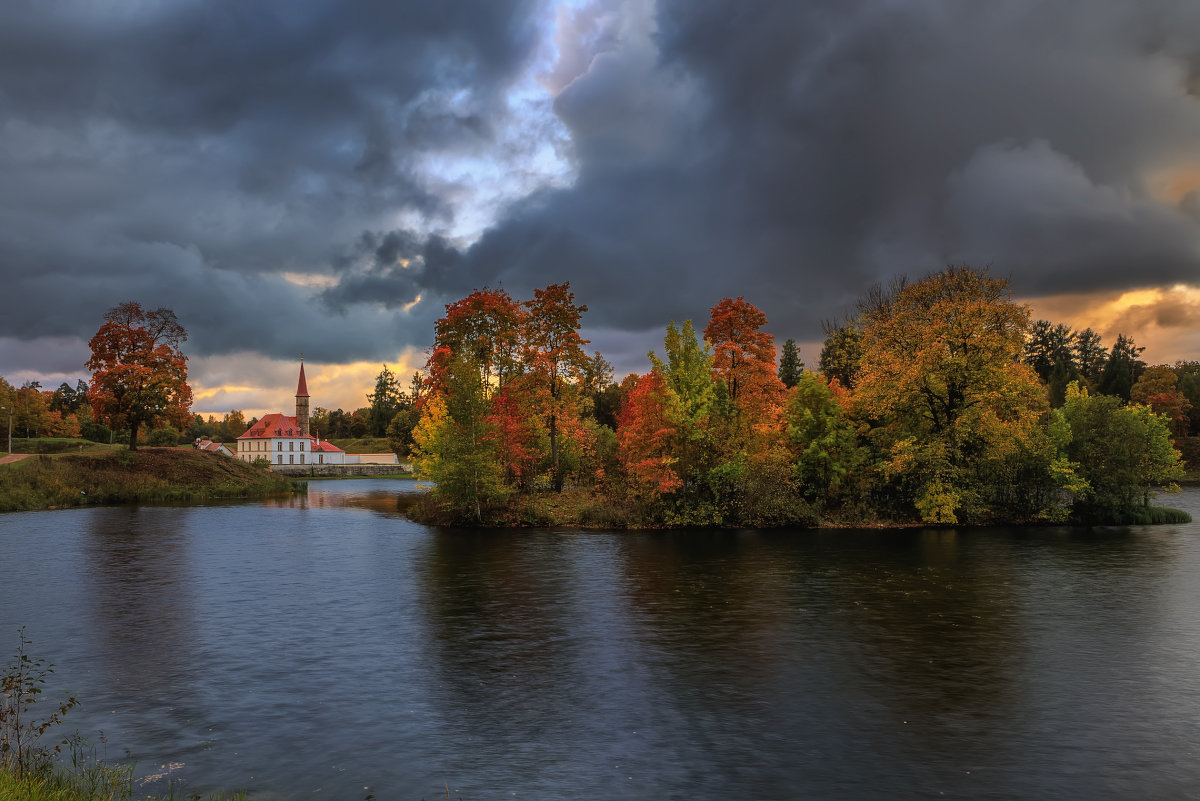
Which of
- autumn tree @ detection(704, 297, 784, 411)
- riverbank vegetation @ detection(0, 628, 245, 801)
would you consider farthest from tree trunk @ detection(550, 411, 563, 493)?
riverbank vegetation @ detection(0, 628, 245, 801)

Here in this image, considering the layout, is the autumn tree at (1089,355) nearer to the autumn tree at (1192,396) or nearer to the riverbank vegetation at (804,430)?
the autumn tree at (1192,396)

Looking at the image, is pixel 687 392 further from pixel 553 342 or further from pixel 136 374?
pixel 136 374

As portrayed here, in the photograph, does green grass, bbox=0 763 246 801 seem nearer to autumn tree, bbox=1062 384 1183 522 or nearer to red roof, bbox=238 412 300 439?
autumn tree, bbox=1062 384 1183 522

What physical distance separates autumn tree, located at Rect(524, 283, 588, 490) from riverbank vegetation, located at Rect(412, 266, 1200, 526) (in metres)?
0.14

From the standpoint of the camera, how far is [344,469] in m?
178

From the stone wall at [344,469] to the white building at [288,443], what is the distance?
4.33 m

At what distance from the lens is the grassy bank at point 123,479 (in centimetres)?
7300

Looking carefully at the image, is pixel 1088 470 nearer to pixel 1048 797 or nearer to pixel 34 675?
pixel 1048 797

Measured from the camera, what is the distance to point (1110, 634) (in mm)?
24875

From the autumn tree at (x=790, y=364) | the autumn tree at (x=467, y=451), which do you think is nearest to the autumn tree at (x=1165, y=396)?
the autumn tree at (x=790, y=364)

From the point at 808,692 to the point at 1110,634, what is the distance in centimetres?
1327

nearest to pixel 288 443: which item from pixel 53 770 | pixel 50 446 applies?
pixel 50 446

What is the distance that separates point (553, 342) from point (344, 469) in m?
130

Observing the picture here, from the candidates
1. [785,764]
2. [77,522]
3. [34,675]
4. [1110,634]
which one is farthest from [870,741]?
[77,522]
